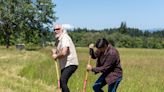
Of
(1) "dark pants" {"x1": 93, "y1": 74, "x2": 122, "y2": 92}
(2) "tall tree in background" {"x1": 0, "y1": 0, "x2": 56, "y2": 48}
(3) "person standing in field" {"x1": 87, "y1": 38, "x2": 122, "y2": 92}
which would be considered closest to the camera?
(3) "person standing in field" {"x1": 87, "y1": 38, "x2": 122, "y2": 92}

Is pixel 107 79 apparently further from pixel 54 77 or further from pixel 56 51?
pixel 54 77

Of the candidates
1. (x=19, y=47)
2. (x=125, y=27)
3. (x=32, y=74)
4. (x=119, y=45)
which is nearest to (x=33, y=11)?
(x=19, y=47)

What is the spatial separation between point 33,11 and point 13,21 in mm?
3465

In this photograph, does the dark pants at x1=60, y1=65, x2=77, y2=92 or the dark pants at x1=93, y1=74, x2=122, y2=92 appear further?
the dark pants at x1=60, y1=65, x2=77, y2=92

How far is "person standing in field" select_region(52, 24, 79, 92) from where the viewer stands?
444 inches

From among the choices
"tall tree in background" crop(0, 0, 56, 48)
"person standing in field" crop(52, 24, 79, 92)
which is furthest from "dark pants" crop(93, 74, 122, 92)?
"tall tree in background" crop(0, 0, 56, 48)

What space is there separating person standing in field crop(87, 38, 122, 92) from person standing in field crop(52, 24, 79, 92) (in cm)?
85

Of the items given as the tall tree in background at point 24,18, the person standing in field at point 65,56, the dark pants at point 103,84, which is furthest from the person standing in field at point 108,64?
the tall tree in background at point 24,18

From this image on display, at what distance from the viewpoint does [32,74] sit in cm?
2095

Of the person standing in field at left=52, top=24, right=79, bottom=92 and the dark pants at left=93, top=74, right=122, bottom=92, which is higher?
the person standing in field at left=52, top=24, right=79, bottom=92

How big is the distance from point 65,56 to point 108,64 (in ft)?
4.74

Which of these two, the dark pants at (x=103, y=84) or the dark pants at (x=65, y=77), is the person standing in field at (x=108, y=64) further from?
the dark pants at (x=65, y=77)

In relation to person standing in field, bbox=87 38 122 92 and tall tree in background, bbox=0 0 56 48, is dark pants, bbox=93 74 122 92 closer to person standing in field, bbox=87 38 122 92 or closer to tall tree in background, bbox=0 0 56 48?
person standing in field, bbox=87 38 122 92

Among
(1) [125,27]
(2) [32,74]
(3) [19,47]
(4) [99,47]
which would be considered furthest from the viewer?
(1) [125,27]
